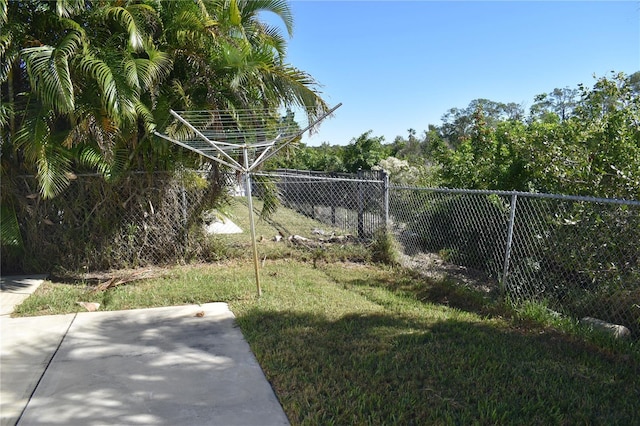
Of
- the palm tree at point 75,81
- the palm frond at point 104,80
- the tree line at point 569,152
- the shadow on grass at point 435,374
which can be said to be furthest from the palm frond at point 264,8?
the shadow on grass at point 435,374

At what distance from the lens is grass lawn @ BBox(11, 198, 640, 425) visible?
302 cm

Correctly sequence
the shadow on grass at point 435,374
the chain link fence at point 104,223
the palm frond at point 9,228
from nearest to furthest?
the shadow on grass at point 435,374
the palm frond at point 9,228
the chain link fence at point 104,223

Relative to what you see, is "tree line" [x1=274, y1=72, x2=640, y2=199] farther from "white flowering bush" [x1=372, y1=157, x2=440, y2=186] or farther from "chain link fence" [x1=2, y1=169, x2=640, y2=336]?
"white flowering bush" [x1=372, y1=157, x2=440, y2=186]

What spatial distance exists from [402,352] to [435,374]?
1.47 ft

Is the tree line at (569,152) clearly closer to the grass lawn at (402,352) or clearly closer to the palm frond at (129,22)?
the grass lawn at (402,352)

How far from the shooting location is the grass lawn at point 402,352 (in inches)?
119

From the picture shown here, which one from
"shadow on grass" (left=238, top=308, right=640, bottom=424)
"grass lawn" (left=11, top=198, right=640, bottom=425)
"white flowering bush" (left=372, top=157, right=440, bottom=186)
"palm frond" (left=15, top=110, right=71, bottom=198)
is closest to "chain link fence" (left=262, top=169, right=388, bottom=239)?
"white flowering bush" (left=372, top=157, right=440, bottom=186)

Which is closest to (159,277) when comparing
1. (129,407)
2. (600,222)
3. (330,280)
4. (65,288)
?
(65,288)

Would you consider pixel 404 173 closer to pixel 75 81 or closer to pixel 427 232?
pixel 427 232

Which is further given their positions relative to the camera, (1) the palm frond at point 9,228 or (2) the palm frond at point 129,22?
(1) the palm frond at point 9,228

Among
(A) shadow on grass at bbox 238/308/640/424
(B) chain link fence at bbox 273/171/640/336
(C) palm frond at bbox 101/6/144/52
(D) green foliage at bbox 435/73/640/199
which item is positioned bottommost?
(A) shadow on grass at bbox 238/308/640/424

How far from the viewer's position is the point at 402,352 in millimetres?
3898

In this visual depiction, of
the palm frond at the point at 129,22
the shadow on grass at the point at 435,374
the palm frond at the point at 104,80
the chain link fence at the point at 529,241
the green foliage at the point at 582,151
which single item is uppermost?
the palm frond at the point at 129,22

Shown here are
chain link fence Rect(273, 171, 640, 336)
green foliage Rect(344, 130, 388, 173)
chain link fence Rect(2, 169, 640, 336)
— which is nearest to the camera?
chain link fence Rect(273, 171, 640, 336)
